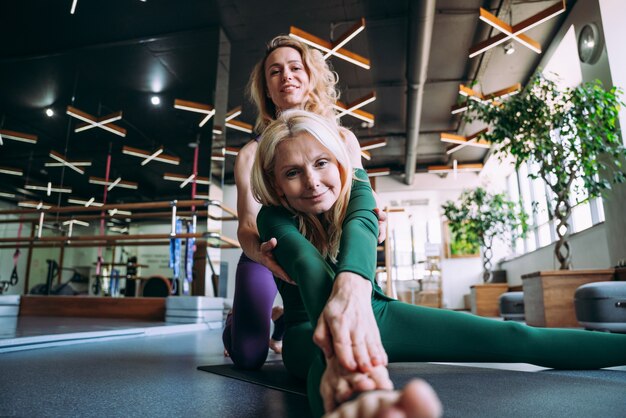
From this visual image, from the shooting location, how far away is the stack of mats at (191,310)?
13.2 ft

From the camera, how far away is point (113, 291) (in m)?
7.26

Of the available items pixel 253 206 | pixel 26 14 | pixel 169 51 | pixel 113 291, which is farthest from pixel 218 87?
pixel 253 206

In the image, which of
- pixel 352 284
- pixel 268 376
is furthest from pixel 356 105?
pixel 352 284

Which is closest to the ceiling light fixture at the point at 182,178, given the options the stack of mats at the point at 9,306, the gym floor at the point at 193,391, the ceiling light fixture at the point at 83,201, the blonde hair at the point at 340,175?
the ceiling light fixture at the point at 83,201

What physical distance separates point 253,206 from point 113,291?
6.83 m

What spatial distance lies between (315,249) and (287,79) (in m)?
0.87

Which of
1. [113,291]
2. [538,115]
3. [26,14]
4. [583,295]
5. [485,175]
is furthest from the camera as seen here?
[485,175]

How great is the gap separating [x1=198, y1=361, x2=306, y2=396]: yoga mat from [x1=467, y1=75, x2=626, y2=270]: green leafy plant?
343cm

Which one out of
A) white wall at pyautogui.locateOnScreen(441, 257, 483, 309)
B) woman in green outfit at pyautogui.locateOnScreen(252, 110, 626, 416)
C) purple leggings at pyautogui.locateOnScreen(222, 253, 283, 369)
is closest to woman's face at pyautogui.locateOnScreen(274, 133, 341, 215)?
woman in green outfit at pyautogui.locateOnScreen(252, 110, 626, 416)

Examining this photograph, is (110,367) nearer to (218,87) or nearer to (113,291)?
(218,87)

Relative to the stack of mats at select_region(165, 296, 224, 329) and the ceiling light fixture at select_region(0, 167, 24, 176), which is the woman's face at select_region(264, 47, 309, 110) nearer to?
the stack of mats at select_region(165, 296, 224, 329)

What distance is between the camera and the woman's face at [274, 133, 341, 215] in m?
0.96

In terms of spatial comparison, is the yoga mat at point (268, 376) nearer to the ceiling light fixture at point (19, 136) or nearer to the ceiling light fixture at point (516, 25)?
the ceiling light fixture at point (516, 25)

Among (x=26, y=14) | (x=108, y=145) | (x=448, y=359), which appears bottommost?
(x=448, y=359)
